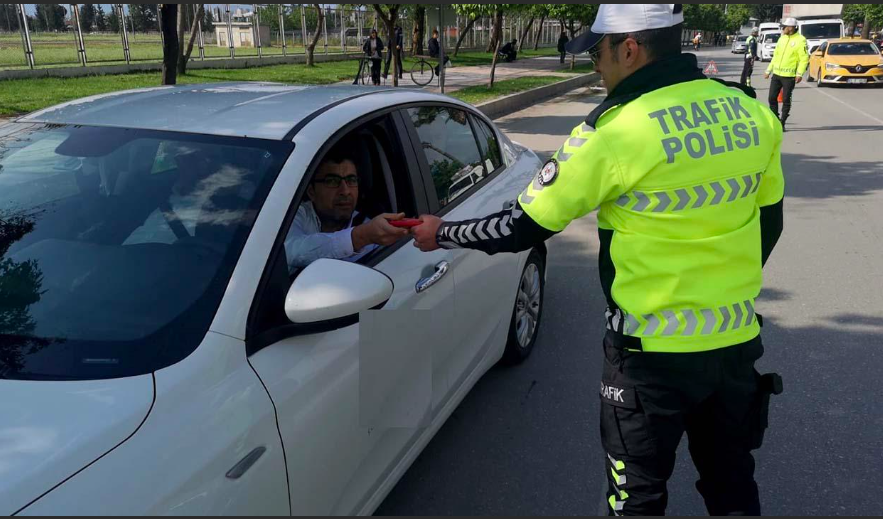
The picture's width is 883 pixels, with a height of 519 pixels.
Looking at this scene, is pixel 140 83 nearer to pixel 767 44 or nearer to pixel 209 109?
pixel 209 109

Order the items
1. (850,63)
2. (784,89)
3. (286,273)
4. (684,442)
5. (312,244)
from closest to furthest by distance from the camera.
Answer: (286,273) < (312,244) < (684,442) < (784,89) < (850,63)

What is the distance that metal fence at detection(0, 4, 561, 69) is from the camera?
63.8 feet

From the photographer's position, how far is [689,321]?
190 cm

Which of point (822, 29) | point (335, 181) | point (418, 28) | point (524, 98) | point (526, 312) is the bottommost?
point (524, 98)

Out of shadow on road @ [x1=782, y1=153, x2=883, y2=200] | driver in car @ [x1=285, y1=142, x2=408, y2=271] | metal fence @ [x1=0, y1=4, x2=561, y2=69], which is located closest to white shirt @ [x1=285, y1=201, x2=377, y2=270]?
driver in car @ [x1=285, y1=142, x2=408, y2=271]

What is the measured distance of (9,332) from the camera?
186cm

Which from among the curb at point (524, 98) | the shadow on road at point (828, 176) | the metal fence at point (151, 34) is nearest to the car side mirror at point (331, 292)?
the shadow on road at point (828, 176)

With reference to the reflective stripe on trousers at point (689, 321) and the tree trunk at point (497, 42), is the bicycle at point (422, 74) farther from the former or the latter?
the reflective stripe on trousers at point (689, 321)

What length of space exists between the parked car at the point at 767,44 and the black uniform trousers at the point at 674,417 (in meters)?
40.4

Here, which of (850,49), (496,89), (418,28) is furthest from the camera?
(418,28)

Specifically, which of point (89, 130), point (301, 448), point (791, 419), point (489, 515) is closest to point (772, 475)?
point (791, 419)

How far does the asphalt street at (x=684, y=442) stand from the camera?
2971 mm

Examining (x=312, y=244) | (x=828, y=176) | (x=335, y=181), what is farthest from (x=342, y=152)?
(x=828, y=176)

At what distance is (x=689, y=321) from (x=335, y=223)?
158 cm
